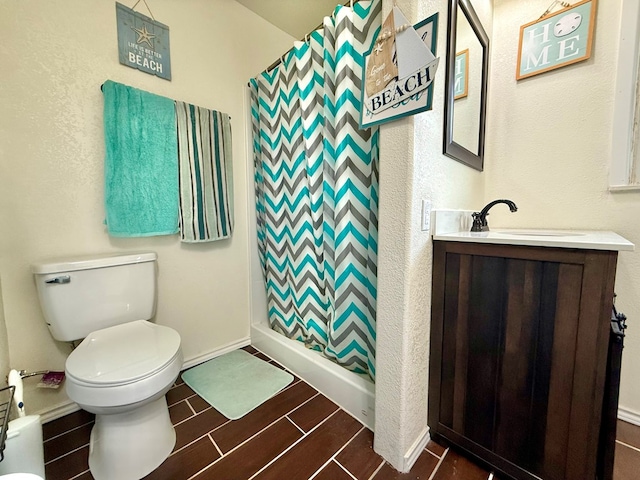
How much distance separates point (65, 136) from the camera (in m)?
1.17

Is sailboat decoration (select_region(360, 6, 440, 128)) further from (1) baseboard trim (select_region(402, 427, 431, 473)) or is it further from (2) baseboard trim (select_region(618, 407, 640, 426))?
(2) baseboard trim (select_region(618, 407, 640, 426))

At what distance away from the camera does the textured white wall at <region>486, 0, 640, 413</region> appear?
1161 millimetres

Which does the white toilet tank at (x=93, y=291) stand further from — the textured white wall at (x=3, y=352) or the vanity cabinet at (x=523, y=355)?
the vanity cabinet at (x=523, y=355)

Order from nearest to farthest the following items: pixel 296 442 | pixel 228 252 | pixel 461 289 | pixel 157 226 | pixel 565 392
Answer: pixel 565 392
pixel 461 289
pixel 296 442
pixel 157 226
pixel 228 252

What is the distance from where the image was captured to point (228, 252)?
1.77 metres

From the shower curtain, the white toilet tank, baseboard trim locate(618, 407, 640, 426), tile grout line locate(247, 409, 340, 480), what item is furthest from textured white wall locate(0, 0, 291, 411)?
baseboard trim locate(618, 407, 640, 426)

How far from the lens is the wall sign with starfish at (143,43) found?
1.28m

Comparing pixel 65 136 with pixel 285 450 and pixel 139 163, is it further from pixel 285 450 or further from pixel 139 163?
pixel 285 450

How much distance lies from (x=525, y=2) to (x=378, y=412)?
2.22 meters

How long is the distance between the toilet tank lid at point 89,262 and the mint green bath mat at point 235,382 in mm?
780

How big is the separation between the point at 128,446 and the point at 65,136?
1395 mm

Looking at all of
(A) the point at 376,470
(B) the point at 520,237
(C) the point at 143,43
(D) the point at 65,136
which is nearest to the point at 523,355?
(B) the point at 520,237

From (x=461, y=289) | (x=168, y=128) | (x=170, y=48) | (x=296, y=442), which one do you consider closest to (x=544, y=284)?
(x=461, y=289)

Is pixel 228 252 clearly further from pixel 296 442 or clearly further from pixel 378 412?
pixel 378 412
